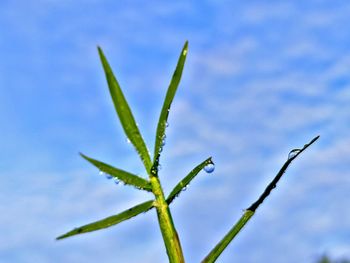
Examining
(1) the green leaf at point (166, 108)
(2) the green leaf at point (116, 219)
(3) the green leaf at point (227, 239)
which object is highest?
(1) the green leaf at point (166, 108)

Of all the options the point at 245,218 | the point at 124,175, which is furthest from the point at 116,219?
the point at 245,218

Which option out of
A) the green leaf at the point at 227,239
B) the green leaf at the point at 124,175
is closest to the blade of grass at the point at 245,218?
the green leaf at the point at 227,239

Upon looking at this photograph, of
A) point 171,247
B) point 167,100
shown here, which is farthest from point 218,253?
point 167,100

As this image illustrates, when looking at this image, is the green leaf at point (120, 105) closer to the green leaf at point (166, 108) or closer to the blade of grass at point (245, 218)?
the green leaf at point (166, 108)

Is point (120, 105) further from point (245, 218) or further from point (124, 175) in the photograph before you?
point (245, 218)

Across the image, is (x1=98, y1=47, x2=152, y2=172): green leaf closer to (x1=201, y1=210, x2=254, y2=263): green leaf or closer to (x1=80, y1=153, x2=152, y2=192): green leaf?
(x1=80, y1=153, x2=152, y2=192): green leaf

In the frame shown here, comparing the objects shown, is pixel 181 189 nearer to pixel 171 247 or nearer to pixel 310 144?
pixel 171 247

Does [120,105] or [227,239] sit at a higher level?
[120,105]

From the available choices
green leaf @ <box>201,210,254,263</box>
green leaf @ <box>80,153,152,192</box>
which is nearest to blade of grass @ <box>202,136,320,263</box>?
green leaf @ <box>201,210,254,263</box>
